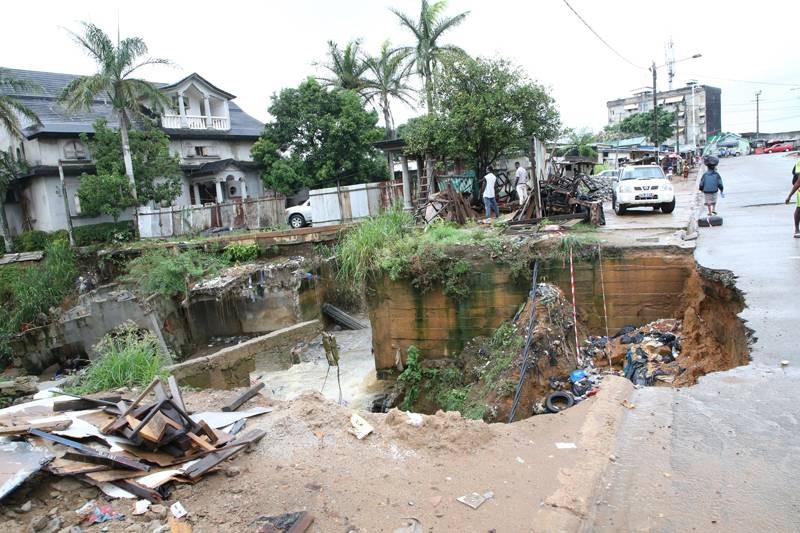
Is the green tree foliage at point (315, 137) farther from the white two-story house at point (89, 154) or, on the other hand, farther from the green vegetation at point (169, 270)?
the green vegetation at point (169, 270)

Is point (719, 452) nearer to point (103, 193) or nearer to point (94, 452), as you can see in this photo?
point (94, 452)

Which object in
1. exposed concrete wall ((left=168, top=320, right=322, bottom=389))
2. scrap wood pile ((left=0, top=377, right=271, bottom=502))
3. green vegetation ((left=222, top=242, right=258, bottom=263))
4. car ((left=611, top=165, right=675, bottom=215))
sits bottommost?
exposed concrete wall ((left=168, top=320, right=322, bottom=389))

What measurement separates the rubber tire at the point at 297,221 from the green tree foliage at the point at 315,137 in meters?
3.14

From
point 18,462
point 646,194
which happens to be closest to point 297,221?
point 646,194

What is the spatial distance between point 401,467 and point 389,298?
766 centimetres

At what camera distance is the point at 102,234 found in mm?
22484

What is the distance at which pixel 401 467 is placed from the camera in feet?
13.6

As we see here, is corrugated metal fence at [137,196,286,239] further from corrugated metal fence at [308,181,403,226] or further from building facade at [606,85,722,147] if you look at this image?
building facade at [606,85,722,147]

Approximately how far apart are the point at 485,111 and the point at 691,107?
2748 inches

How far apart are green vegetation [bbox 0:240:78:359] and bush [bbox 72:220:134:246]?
0.91 m

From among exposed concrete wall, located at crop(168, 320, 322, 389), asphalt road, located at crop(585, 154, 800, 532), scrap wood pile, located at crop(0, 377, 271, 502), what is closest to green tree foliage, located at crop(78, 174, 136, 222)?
exposed concrete wall, located at crop(168, 320, 322, 389)

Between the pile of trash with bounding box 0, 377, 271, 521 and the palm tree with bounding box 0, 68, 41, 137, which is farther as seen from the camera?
the palm tree with bounding box 0, 68, 41, 137

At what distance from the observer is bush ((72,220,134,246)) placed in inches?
Result: 874

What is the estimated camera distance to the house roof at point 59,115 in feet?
75.6
